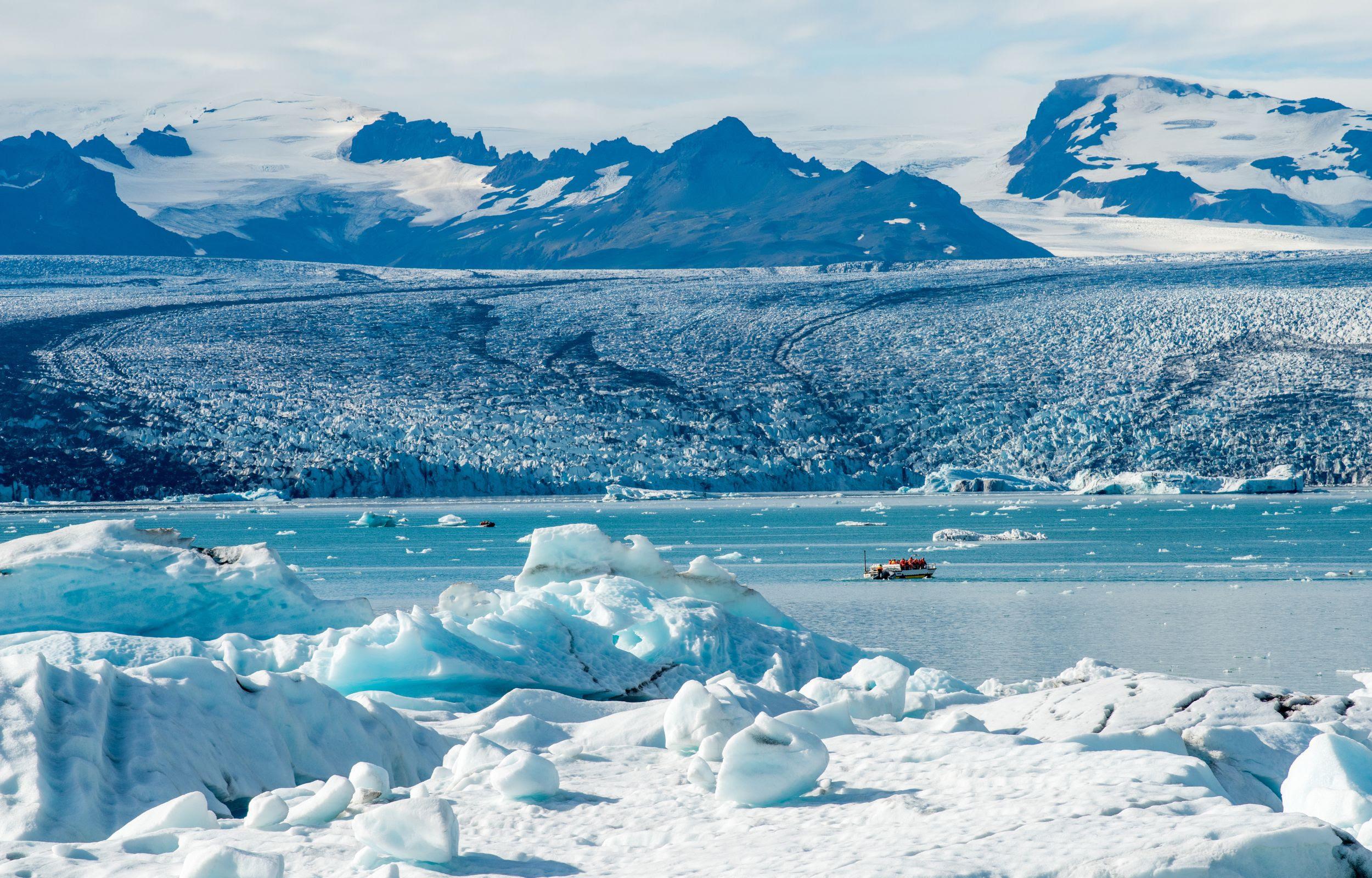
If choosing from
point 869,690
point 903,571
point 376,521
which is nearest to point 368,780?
point 869,690

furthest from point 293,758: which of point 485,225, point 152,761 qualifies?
point 485,225

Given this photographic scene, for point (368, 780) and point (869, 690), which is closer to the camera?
point (368, 780)

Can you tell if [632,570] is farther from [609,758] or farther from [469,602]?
[609,758]

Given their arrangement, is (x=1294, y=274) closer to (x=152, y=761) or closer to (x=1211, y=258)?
(x=1211, y=258)

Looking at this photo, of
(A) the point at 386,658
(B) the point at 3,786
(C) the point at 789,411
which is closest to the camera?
(B) the point at 3,786

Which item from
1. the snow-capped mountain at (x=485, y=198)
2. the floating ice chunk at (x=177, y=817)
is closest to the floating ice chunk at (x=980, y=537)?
the floating ice chunk at (x=177, y=817)

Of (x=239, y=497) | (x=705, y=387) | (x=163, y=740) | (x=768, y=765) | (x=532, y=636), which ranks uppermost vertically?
(x=768, y=765)

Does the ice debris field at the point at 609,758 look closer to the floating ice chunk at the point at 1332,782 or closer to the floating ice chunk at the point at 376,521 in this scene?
the floating ice chunk at the point at 1332,782
